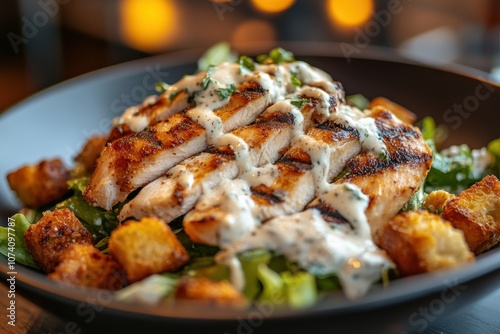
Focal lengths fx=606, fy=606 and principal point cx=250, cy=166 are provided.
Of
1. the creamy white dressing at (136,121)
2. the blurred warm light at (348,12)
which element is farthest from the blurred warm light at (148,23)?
the creamy white dressing at (136,121)

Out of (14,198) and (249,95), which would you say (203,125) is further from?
(14,198)

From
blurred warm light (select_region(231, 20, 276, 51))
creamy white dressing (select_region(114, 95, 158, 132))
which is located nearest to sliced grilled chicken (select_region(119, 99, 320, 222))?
creamy white dressing (select_region(114, 95, 158, 132))

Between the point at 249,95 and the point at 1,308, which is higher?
the point at 249,95

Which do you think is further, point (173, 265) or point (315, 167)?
point (315, 167)

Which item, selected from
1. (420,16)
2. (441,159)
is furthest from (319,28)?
(441,159)

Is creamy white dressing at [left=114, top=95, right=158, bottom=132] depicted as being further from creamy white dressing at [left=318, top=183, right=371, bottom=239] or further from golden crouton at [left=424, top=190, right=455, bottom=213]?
golden crouton at [left=424, top=190, right=455, bottom=213]

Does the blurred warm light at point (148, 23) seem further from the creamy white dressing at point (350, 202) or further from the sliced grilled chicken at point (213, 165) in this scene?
the creamy white dressing at point (350, 202)
